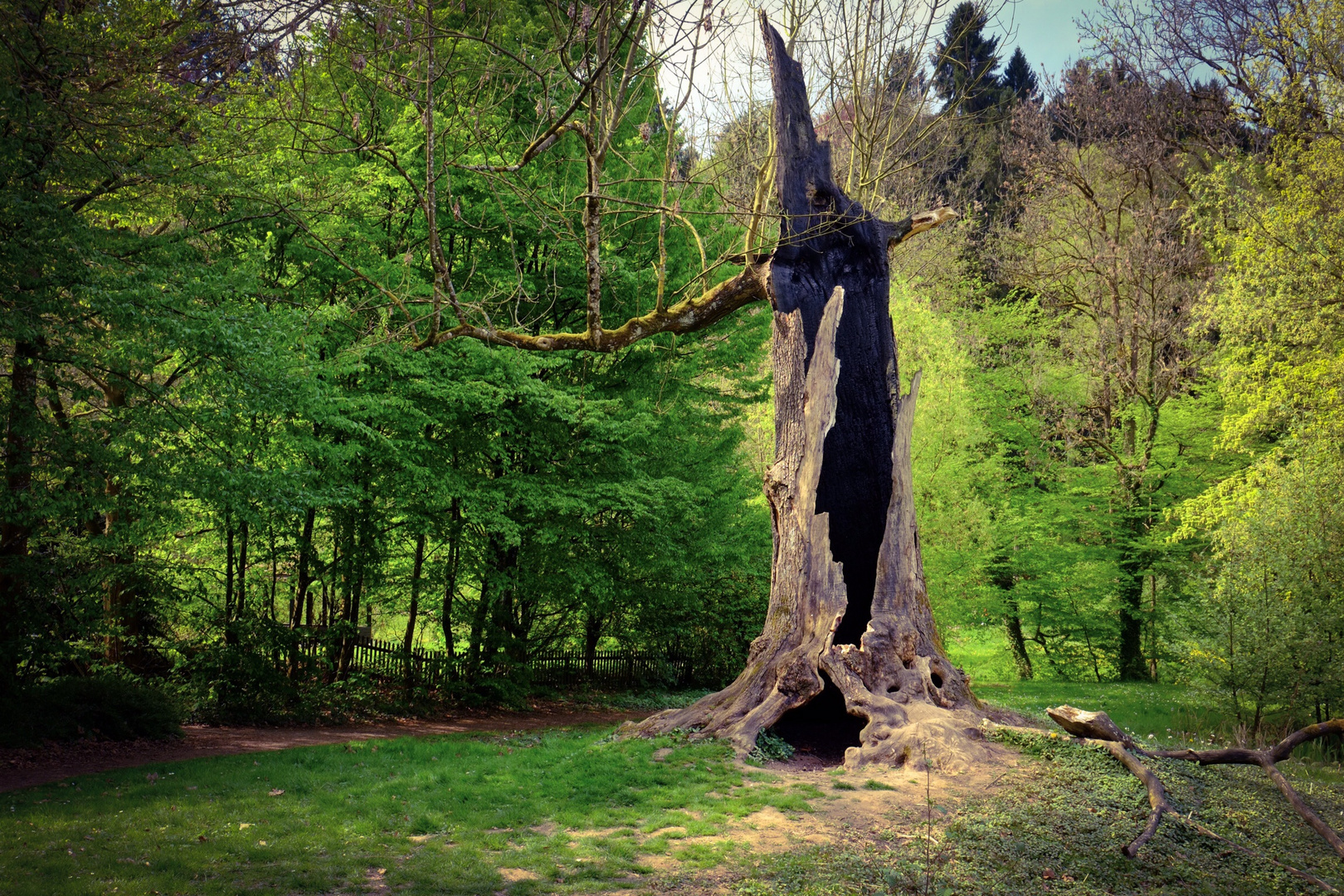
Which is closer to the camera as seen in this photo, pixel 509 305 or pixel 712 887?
pixel 712 887

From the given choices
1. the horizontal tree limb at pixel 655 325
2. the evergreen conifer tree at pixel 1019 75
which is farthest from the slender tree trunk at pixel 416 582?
the evergreen conifer tree at pixel 1019 75

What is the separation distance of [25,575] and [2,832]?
4.54m

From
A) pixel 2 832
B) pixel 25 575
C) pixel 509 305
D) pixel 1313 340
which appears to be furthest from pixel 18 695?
pixel 1313 340

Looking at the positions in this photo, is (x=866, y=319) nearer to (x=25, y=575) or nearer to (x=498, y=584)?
(x=498, y=584)

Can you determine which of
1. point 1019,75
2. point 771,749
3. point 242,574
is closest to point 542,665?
point 242,574

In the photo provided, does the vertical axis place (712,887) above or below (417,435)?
below

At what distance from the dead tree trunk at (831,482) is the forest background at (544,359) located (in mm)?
696

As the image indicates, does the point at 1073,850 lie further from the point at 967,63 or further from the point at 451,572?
the point at 451,572

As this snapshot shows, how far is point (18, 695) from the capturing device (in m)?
9.62

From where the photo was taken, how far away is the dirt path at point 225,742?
8.72m

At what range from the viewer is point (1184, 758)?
7504 mm

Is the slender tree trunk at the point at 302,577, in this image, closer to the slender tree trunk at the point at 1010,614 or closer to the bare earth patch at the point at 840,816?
the bare earth patch at the point at 840,816

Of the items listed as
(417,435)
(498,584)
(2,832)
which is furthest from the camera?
(498,584)

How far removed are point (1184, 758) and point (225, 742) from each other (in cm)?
1104
